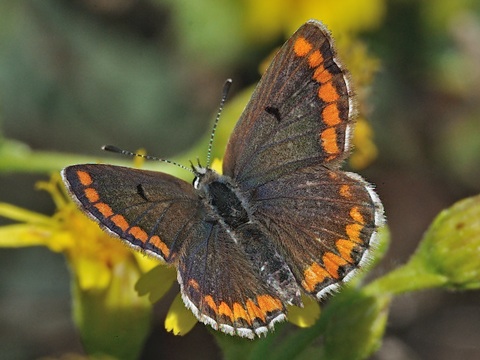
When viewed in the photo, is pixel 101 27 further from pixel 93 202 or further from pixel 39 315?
pixel 93 202

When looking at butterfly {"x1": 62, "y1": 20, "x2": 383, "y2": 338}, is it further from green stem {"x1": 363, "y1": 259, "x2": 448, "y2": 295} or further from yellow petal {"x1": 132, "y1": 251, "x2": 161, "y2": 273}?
green stem {"x1": 363, "y1": 259, "x2": 448, "y2": 295}

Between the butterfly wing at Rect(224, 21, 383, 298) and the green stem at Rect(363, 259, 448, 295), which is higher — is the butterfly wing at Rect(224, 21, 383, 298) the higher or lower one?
the higher one

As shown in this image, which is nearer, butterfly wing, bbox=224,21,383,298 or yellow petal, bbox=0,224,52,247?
butterfly wing, bbox=224,21,383,298

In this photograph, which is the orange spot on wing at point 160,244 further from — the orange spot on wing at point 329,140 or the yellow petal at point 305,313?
the orange spot on wing at point 329,140

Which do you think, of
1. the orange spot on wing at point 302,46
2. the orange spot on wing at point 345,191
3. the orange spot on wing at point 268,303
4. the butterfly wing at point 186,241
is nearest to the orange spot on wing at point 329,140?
the orange spot on wing at point 345,191

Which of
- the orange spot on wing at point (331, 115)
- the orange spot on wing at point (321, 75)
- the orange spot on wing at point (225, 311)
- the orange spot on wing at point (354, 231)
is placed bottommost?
the orange spot on wing at point (225, 311)

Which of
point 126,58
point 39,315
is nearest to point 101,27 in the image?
point 126,58

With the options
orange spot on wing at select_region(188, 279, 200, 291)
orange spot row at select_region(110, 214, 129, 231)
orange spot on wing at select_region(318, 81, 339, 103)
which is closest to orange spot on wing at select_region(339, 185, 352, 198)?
orange spot on wing at select_region(318, 81, 339, 103)
